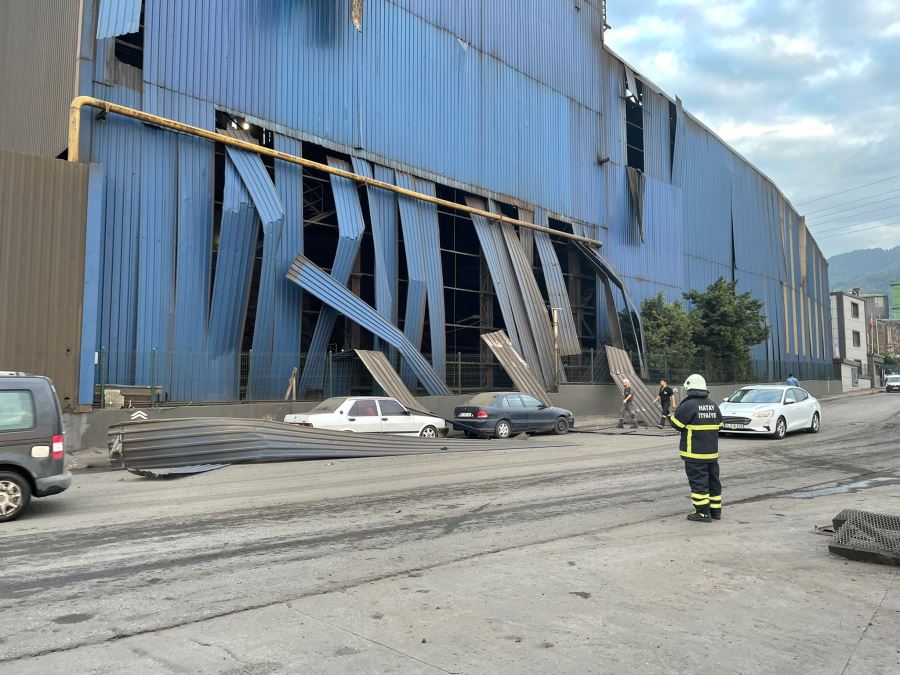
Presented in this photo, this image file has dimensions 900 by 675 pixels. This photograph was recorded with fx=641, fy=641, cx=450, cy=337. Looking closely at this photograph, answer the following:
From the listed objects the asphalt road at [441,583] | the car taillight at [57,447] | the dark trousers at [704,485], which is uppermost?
the car taillight at [57,447]

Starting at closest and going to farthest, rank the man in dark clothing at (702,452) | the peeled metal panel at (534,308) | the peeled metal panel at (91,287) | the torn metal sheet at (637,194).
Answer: the man in dark clothing at (702,452) → the peeled metal panel at (91,287) → the peeled metal panel at (534,308) → the torn metal sheet at (637,194)

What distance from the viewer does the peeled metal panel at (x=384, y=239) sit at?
21.2 metres

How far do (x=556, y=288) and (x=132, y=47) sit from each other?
1742 centimetres

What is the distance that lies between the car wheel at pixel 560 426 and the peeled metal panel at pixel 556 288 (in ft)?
22.6

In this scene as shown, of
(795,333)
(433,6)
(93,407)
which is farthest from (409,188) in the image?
(795,333)

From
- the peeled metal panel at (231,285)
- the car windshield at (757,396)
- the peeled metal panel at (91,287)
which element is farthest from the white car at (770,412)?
the peeled metal panel at (91,287)

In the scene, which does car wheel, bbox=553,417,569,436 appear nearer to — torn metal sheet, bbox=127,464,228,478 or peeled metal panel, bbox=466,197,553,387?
peeled metal panel, bbox=466,197,553,387

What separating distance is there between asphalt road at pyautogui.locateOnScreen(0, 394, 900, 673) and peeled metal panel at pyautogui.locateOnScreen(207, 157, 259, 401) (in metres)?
7.92

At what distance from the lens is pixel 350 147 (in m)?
21.1

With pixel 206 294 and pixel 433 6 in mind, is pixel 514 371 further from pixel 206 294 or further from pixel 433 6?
pixel 433 6

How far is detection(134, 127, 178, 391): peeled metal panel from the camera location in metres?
15.9

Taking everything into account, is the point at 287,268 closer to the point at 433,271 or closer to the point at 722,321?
the point at 433,271

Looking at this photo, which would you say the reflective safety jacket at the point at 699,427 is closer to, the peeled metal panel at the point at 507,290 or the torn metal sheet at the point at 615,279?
the peeled metal panel at the point at 507,290

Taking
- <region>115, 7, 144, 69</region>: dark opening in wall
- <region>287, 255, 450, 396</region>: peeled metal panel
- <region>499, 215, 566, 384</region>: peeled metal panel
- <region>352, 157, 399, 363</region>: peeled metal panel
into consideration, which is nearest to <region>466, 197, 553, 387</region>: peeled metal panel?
<region>499, 215, 566, 384</region>: peeled metal panel
